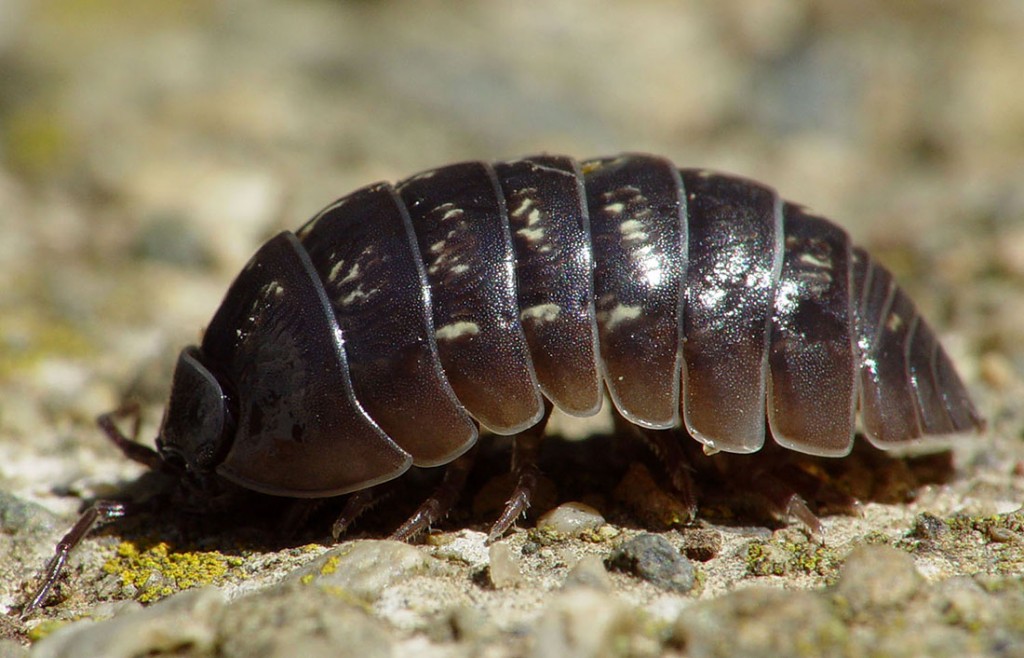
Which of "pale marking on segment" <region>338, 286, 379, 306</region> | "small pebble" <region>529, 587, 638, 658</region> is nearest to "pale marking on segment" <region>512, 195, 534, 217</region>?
"pale marking on segment" <region>338, 286, 379, 306</region>

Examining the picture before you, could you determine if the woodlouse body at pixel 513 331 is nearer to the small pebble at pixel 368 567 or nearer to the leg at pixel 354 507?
the leg at pixel 354 507

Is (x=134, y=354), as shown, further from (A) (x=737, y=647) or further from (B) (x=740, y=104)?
(B) (x=740, y=104)

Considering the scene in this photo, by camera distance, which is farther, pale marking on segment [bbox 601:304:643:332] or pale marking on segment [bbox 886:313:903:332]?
pale marking on segment [bbox 886:313:903:332]

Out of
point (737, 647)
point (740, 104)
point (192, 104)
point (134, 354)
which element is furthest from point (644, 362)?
point (192, 104)

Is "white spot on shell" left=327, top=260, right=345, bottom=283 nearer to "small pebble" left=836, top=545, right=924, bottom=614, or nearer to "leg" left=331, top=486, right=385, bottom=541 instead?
"leg" left=331, top=486, right=385, bottom=541

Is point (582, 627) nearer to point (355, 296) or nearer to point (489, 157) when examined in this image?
point (355, 296)

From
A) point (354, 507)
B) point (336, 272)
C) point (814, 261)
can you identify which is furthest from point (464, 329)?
point (814, 261)
